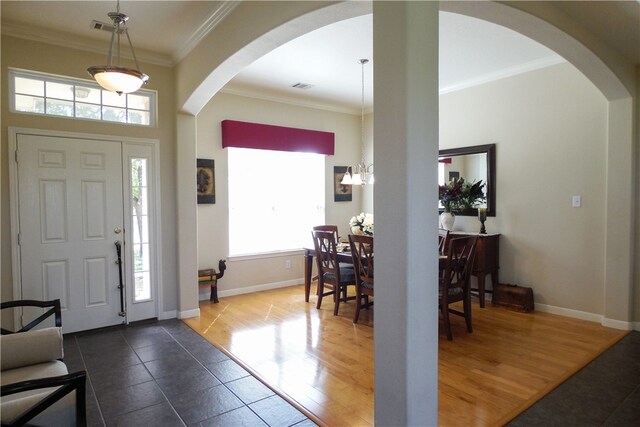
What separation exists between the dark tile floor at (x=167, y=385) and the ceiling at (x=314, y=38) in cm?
280

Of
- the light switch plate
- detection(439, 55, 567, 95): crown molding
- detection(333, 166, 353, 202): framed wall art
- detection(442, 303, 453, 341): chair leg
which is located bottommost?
detection(442, 303, 453, 341): chair leg

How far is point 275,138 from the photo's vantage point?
5367 millimetres

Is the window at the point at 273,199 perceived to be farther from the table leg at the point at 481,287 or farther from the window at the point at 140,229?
the table leg at the point at 481,287

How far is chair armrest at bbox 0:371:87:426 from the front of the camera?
143 centimetres

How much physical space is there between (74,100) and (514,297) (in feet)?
16.7

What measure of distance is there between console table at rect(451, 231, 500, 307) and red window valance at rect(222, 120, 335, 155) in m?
2.68

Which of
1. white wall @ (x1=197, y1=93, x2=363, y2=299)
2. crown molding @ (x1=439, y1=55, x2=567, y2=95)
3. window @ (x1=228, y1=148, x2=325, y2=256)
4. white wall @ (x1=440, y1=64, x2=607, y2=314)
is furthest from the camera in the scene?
window @ (x1=228, y1=148, x2=325, y2=256)

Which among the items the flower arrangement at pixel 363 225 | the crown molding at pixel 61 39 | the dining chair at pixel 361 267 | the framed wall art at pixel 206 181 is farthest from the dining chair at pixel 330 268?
the crown molding at pixel 61 39

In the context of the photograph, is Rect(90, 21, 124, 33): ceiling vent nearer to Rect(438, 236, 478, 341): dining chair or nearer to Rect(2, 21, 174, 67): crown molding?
Rect(2, 21, 174, 67): crown molding

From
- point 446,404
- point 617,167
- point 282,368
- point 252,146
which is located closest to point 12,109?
point 252,146

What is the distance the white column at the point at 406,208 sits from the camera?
1.52 meters

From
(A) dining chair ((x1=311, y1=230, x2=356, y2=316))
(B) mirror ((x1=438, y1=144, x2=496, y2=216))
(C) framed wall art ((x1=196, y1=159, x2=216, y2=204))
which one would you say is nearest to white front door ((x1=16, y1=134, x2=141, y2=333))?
(C) framed wall art ((x1=196, y1=159, x2=216, y2=204))

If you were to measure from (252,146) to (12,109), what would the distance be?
8.34ft

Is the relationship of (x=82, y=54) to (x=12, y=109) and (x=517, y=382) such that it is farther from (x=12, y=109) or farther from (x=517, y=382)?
(x=517, y=382)
